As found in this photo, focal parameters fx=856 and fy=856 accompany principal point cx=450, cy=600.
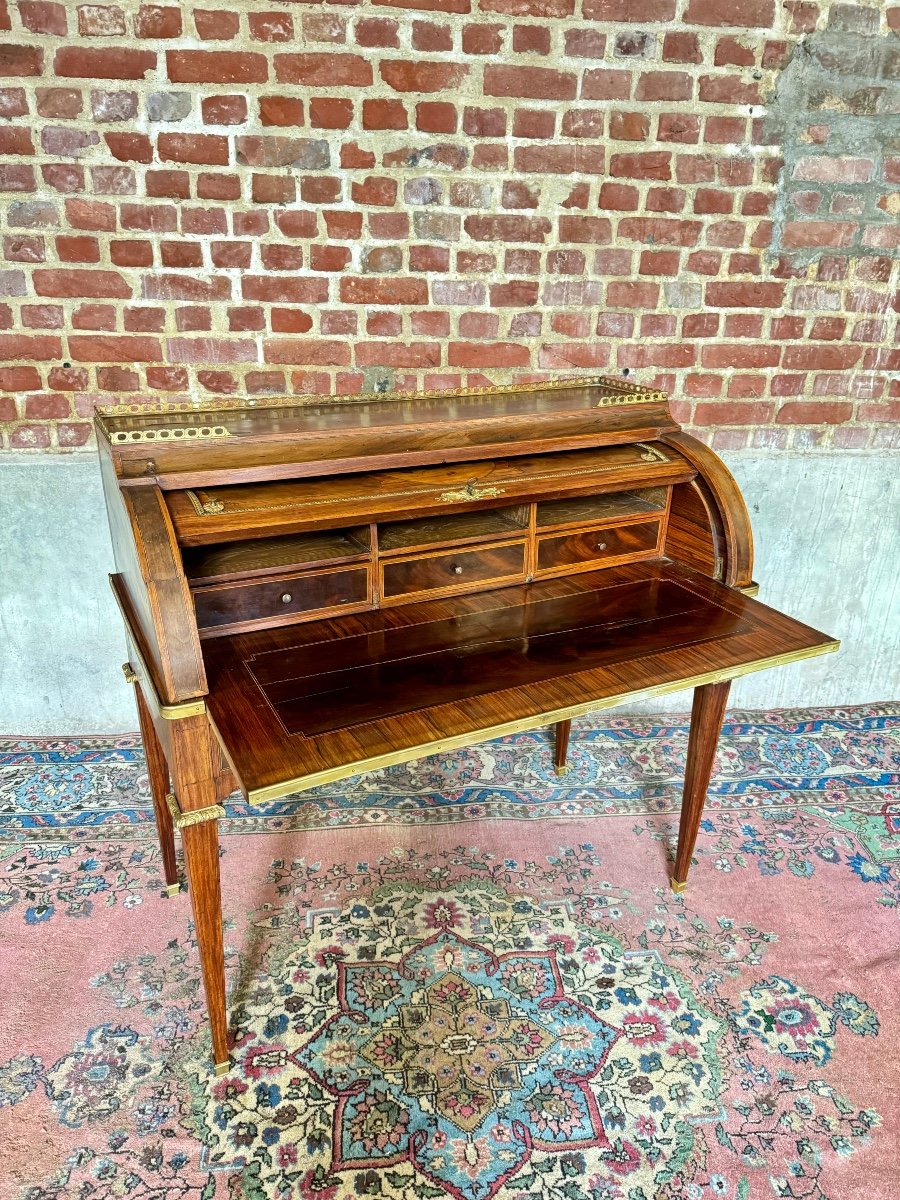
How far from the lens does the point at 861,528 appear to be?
121 inches

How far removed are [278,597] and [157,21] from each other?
1591 mm

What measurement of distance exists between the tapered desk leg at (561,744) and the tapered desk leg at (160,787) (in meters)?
1.20

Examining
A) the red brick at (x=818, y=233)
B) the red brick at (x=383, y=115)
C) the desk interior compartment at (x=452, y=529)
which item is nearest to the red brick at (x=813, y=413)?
the red brick at (x=818, y=233)

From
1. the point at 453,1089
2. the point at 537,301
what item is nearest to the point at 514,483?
the point at 537,301

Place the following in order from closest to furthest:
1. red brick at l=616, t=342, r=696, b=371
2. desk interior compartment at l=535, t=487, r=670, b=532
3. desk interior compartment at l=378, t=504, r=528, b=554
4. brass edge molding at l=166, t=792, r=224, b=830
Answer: brass edge molding at l=166, t=792, r=224, b=830 → desk interior compartment at l=378, t=504, r=528, b=554 → desk interior compartment at l=535, t=487, r=670, b=532 → red brick at l=616, t=342, r=696, b=371

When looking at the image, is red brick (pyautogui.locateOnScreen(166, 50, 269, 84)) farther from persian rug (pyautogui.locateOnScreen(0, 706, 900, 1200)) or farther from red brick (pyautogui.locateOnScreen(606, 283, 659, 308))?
persian rug (pyautogui.locateOnScreen(0, 706, 900, 1200))

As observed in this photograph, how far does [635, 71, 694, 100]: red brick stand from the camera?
2467 mm

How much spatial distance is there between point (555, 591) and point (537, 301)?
1102 mm

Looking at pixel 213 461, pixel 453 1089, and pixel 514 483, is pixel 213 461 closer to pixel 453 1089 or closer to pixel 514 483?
pixel 514 483

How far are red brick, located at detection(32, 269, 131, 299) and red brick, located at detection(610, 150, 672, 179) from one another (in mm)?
1471

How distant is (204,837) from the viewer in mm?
1578

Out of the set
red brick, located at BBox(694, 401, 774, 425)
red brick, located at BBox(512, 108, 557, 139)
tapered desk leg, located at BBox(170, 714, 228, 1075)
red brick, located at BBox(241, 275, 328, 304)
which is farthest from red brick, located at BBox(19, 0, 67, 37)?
red brick, located at BBox(694, 401, 774, 425)

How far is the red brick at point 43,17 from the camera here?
2160 mm

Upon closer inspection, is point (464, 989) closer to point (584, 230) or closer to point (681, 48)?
point (584, 230)
